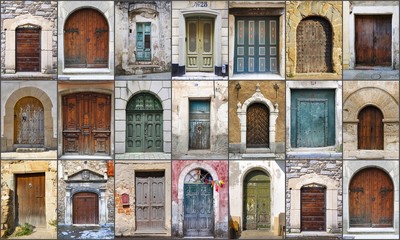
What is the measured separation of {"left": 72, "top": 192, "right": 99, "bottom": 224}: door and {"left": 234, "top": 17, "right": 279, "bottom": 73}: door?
568 cm

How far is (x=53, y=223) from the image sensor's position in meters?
15.0

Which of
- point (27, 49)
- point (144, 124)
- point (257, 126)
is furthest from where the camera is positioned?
point (257, 126)

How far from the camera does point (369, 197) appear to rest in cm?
1516

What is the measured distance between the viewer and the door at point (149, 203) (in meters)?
15.1

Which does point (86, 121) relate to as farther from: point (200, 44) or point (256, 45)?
point (256, 45)

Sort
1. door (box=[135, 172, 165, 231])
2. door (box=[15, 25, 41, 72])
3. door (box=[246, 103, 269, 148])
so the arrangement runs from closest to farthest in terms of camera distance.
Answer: door (box=[15, 25, 41, 72])
door (box=[135, 172, 165, 231])
door (box=[246, 103, 269, 148])

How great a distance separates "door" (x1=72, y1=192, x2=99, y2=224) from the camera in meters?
15.1

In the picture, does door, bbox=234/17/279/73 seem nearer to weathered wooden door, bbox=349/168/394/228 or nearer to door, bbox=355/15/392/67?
door, bbox=355/15/392/67

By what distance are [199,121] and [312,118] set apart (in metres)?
3.33

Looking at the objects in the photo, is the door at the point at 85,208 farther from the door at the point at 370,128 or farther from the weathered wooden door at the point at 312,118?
the door at the point at 370,128

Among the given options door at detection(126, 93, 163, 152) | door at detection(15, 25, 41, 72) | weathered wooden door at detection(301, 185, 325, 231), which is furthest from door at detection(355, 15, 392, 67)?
door at detection(15, 25, 41, 72)

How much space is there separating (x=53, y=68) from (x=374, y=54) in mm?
9386

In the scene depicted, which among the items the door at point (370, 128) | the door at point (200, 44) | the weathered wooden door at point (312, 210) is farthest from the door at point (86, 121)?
the door at point (370, 128)

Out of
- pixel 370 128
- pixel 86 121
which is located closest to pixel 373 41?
pixel 370 128
